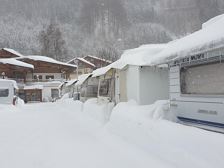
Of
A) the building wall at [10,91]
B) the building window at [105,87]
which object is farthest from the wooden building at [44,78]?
the building window at [105,87]

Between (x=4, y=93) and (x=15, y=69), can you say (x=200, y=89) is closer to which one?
(x=4, y=93)

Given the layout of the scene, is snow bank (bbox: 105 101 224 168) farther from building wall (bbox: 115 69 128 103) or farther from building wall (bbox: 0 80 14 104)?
building wall (bbox: 0 80 14 104)

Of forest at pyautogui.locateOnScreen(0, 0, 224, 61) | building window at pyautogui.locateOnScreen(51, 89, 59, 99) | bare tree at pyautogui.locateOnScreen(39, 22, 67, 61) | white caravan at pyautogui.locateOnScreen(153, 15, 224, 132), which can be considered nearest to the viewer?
white caravan at pyautogui.locateOnScreen(153, 15, 224, 132)

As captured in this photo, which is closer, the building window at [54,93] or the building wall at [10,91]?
the building wall at [10,91]

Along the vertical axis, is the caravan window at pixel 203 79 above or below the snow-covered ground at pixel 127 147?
above

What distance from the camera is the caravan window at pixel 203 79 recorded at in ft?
22.5

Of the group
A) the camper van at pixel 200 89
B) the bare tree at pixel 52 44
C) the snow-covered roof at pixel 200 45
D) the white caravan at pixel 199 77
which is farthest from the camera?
the bare tree at pixel 52 44

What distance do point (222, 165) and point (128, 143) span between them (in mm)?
3472

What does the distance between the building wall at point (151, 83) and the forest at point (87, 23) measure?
5642 centimetres

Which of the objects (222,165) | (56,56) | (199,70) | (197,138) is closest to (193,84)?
(199,70)

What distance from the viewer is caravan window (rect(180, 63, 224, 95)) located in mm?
6854

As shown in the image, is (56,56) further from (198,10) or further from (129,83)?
(129,83)

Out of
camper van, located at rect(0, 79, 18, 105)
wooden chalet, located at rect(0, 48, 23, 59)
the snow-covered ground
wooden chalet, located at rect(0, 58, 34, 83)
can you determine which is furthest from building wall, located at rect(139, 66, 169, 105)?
wooden chalet, located at rect(0, 48, 23, 59)

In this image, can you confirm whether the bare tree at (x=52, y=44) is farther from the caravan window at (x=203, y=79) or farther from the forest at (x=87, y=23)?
the caravan window at (x=203, y=79)
